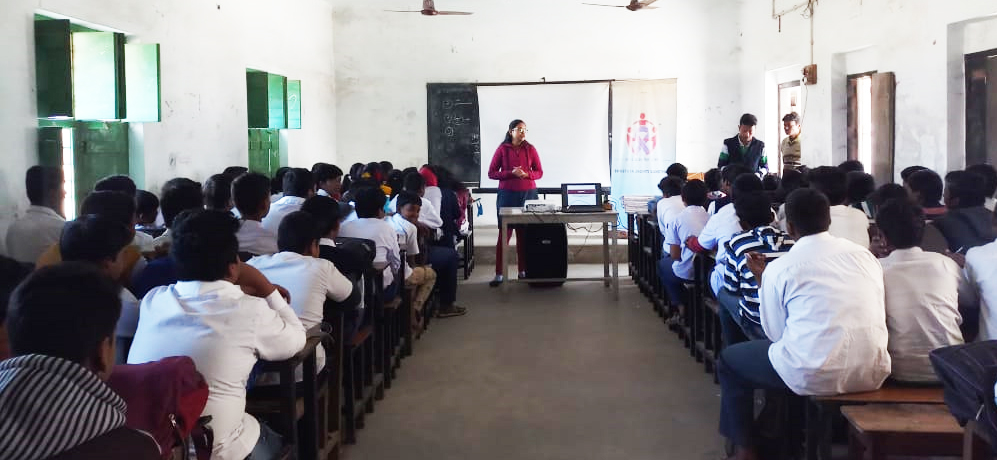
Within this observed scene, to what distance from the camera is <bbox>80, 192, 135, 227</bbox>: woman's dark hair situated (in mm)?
3477

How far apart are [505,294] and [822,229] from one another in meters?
4.28

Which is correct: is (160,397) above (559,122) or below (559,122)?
below

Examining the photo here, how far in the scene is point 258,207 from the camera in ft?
12.9

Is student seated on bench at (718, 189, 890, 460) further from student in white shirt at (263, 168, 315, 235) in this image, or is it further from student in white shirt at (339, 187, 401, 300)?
student in white shirt at (263, 168, 315, 235)

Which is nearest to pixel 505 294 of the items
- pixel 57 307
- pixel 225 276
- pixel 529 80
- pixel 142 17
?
pixel 142 17

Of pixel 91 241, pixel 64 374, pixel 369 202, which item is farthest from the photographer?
pixel 369 202

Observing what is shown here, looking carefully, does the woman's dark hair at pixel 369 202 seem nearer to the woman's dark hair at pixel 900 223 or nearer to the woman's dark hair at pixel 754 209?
the woman's dark hair at pixel 754 209

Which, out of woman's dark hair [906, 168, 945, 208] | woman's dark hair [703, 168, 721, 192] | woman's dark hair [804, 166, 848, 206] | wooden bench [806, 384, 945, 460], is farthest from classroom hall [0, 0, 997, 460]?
woman's dark hair [906, 168, 945, 208]

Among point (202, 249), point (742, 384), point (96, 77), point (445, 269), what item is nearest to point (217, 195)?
point (96, 77)

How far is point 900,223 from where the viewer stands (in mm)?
2793

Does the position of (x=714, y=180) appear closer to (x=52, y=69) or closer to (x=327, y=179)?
(x=327, y=179)

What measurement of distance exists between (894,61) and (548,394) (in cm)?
409

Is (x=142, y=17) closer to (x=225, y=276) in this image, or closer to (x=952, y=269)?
(x=225, y=276)

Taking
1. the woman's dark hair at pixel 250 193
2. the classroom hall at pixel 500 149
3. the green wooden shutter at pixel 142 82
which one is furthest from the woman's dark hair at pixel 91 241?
the green wooden shutter at pixel 142 82
